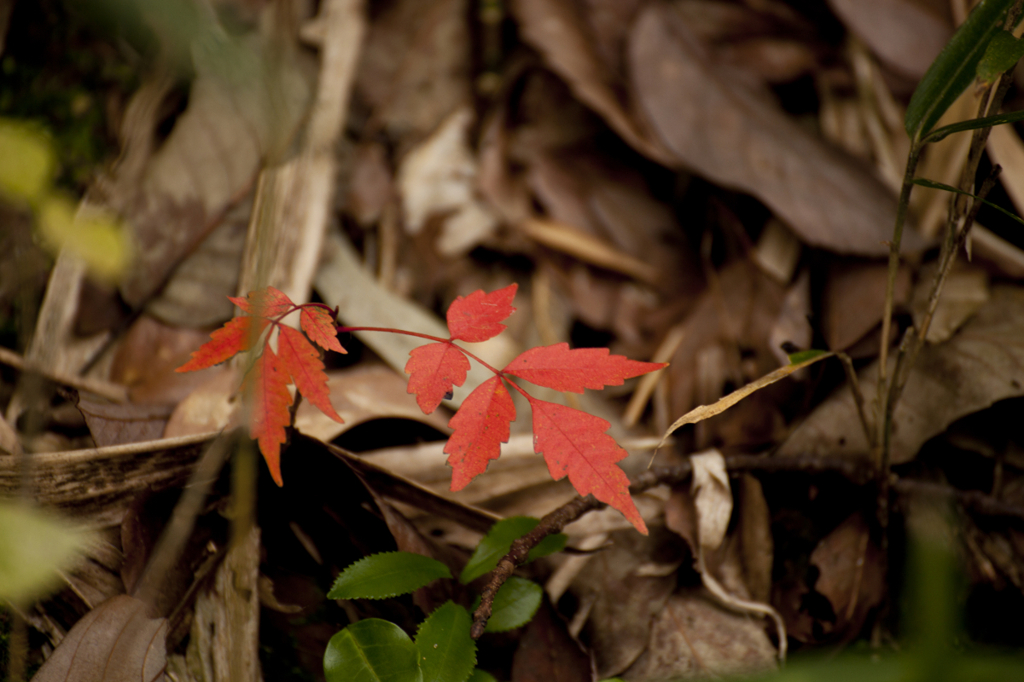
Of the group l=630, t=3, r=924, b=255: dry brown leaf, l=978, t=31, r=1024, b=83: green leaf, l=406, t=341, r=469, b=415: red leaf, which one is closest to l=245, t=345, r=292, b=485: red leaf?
l=406, t=341, r=469, b=415: red leaf

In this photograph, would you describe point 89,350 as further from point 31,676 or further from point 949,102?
point 949,102

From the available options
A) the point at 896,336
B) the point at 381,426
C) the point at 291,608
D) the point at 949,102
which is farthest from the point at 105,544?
the point at 896,336

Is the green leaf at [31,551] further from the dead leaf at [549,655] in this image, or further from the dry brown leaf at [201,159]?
the dead leaf at [549,655]

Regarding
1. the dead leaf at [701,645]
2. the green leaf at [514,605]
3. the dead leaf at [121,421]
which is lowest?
the dead leaf at [701,645]

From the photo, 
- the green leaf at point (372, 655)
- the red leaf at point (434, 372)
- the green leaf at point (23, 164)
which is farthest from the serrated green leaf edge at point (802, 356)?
the green leaf at point (23, 164)

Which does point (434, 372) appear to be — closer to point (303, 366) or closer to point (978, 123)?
point (303, 366)

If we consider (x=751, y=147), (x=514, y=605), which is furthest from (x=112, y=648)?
(x=751, y=147)
